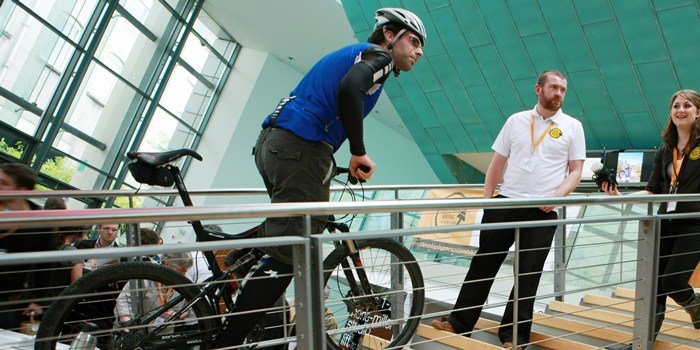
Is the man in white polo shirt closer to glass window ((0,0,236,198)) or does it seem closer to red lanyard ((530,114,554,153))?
red lanyard ((530,114,554,153))

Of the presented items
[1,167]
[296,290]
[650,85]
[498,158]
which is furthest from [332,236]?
[650,85]

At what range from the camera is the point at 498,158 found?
11.0 ft

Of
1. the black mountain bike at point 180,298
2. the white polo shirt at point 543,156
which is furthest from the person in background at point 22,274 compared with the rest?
the white polo shirt at point 543,156

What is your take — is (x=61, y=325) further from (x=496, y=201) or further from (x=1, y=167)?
(x=1, y=167)

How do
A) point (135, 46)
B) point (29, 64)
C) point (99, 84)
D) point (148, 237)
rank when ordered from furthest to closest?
point (135, 46), point (99, 84), point (29, 64), point (148, 237)

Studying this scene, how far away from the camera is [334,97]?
7.46ft

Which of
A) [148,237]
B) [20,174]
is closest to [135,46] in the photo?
[20,174]

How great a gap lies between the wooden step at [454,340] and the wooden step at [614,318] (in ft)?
1.36

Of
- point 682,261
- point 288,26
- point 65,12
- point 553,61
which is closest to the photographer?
point 682,261

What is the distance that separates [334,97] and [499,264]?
130cm

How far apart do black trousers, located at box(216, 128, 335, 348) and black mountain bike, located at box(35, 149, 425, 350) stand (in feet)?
0.31

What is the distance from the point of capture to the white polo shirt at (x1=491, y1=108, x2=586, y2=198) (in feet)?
10.2

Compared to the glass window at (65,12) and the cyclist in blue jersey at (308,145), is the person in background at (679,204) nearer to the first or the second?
the cyclist in blue jersey at (308,145)

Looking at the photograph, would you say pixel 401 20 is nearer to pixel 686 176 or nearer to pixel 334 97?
pixel 334 97
